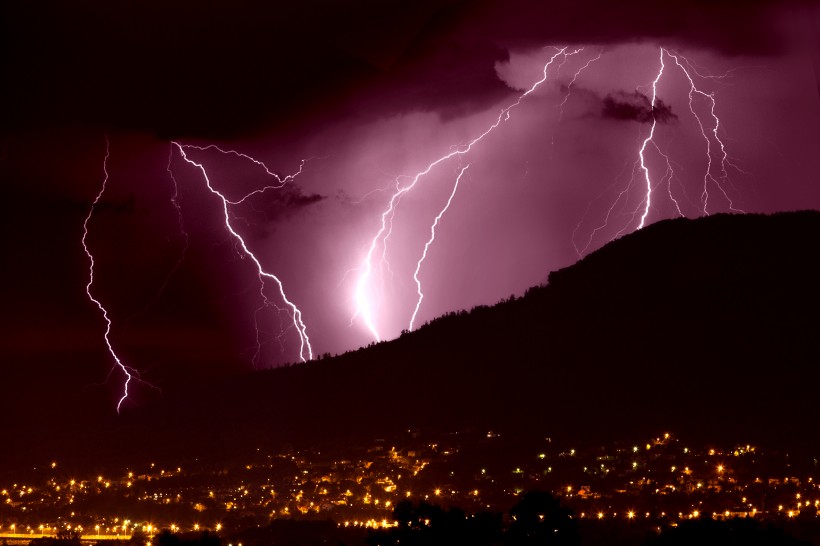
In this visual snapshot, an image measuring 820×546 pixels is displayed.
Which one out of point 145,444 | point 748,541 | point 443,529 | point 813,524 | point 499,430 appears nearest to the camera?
point 748,541

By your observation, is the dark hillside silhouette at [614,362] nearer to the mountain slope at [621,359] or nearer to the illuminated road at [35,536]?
the mountain slope at [621,359]

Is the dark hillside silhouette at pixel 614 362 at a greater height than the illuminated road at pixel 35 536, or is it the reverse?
the dark hillside silhouette at pixel 614 362

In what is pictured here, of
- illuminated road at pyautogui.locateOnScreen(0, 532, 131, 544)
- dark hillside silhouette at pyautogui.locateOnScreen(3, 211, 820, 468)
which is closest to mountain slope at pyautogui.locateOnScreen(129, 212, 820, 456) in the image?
dark hillside silhouette at pyautogui.locateOnScreen(3, 211, 820, 468)

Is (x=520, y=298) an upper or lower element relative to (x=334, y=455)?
upper

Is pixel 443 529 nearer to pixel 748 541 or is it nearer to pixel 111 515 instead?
pixel 748 541

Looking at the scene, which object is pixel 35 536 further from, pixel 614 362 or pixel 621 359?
pixel 621 359

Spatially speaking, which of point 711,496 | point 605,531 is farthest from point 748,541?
point 711,496

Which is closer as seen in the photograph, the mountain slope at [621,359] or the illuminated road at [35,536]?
the illuminated road at [35,536]

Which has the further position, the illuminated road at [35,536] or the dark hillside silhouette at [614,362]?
the dark hillside silhouette at [614,362]

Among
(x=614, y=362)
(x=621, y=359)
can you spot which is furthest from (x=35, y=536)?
(x=621, y=359)

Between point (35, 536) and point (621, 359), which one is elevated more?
point (621, 359)

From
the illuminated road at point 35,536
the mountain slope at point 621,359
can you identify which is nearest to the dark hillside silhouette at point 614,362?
the mountain slope at point 621,359
